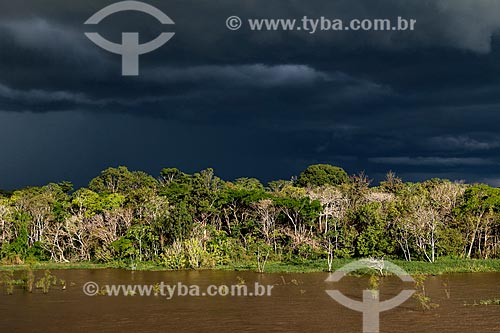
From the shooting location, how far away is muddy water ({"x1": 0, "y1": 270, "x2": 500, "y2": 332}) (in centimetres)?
1609

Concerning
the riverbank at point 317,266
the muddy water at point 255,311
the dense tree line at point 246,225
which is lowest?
the muddy water at point 255,311

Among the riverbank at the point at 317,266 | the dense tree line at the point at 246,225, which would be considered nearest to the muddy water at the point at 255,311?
the riverbank at the point at 317,266

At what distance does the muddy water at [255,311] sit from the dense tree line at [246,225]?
6.78 m

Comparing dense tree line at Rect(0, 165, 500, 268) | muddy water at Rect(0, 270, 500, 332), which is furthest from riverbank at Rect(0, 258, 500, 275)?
muddy water at Rect(0, 270, 500, 332)

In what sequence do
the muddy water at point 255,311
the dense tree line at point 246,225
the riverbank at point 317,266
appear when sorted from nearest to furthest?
the muddy water at point 255,311 < the riverbank at point 317,266 < the dense tree line at point 246,225

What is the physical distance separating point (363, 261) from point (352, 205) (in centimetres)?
854

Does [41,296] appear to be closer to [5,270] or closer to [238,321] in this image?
[238,321]

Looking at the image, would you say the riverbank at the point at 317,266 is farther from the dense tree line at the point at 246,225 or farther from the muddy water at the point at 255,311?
the muddy water at the point at 255,311

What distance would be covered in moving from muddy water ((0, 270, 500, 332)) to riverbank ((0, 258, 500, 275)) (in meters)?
2.85

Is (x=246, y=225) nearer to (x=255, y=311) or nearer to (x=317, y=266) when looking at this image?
(x=317, y=266)

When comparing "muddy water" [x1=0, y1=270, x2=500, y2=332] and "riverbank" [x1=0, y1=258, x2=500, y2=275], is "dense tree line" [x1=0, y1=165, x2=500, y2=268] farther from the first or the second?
"muddy water" [x1=0, y1=270, x2=500, y2=332]

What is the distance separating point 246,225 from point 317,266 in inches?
273

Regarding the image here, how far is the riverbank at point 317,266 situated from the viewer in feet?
94.4

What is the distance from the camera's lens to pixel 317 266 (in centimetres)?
3106
